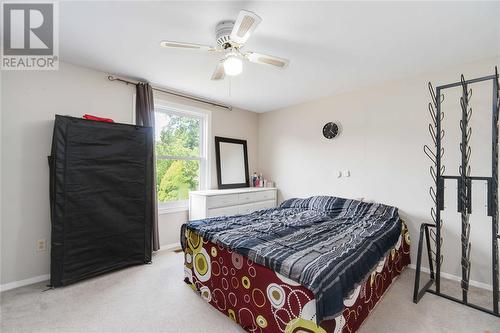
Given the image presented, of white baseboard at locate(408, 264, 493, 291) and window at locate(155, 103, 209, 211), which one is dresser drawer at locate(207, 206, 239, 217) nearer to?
window at locate(155, 103, 209, 211)

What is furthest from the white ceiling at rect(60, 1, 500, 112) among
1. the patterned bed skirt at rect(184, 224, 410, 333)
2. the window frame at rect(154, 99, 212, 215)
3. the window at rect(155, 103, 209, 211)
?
the patterned bed skirt at rect(184, 224, 410, 333)

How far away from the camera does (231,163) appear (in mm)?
4238

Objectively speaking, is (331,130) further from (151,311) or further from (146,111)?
(151,311)

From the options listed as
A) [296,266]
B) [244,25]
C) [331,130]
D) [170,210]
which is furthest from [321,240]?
[170,210]

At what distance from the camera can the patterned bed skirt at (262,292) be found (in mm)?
1448

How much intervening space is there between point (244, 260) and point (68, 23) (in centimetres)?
235

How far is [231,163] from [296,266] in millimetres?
2914

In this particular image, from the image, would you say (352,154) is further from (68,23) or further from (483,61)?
(68,23)

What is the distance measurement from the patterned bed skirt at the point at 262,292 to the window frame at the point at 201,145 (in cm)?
125

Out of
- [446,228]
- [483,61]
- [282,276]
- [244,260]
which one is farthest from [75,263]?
[483,61]

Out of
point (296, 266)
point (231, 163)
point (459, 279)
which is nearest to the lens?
Result: point (296, 266)

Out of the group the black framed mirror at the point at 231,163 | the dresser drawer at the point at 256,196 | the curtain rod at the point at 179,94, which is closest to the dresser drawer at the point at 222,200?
the dresser drawer at the point at 256,196

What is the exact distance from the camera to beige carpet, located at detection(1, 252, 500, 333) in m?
1.79

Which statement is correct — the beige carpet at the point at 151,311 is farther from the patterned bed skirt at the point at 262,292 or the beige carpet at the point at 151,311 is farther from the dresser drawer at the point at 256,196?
the dresser drawer at the point at 256,196
